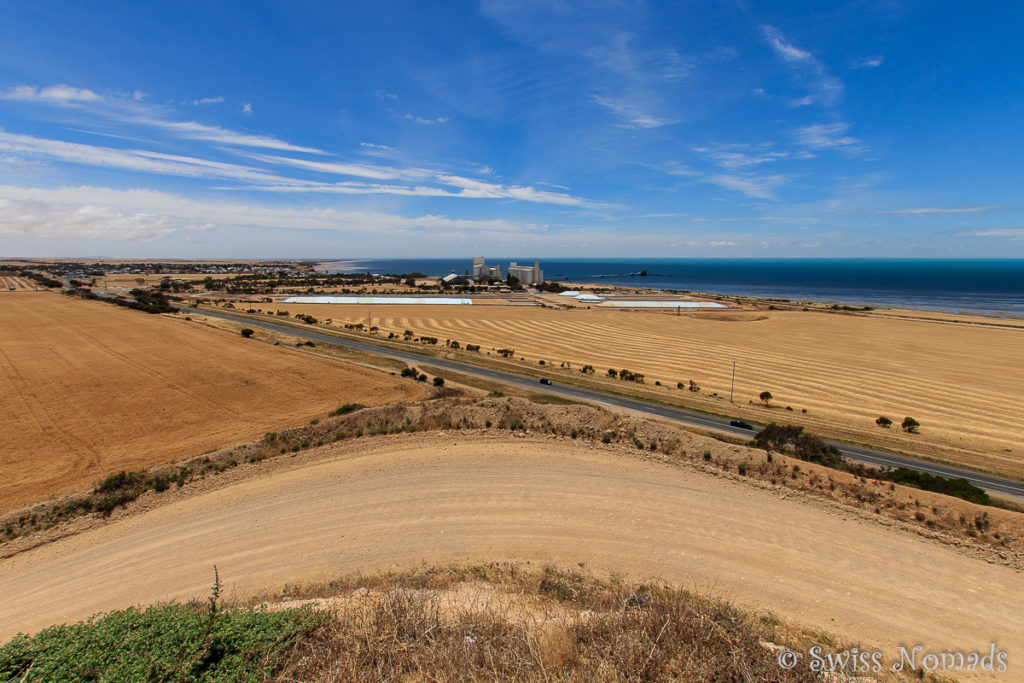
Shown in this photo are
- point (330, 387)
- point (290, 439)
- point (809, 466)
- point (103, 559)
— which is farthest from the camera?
point (330, 387)

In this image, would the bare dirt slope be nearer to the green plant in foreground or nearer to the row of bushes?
the green plant in foreground

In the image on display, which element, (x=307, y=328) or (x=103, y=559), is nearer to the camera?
(x=103, y=559)

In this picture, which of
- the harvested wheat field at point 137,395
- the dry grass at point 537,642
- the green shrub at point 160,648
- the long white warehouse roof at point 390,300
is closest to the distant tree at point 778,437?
the dry grass at point 537,642

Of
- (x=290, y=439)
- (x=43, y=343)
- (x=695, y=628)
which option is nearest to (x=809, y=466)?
(x=695, y=628)

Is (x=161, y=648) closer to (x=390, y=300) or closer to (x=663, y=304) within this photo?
(x=390, y=300)

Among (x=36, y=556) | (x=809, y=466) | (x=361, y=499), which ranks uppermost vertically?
(x=809, y=466)

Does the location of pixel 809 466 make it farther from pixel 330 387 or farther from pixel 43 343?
pixel 43 343
